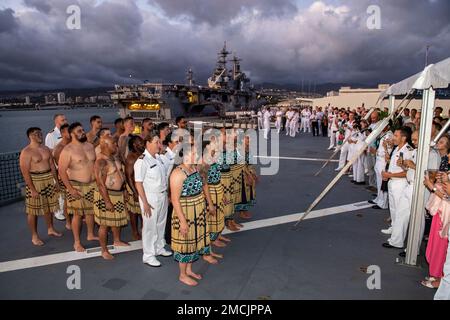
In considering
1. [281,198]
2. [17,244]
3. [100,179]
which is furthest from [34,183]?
[281,198]

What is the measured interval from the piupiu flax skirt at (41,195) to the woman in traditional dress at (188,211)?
9.05ft

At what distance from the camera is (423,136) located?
384cm

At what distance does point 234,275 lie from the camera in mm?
3938

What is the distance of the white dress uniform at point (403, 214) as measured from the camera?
4.34m

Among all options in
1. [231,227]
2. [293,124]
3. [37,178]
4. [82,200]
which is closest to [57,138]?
[37,178]

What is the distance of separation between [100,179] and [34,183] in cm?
154

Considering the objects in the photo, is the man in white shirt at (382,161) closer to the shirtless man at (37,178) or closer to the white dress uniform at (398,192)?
the white dress uniform at (398,192)

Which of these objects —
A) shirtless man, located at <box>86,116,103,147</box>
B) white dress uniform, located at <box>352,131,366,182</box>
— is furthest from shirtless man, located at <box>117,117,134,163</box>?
white dress uniform, located at <box>352,131,366,182</box>

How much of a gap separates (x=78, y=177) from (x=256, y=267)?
3129 mm

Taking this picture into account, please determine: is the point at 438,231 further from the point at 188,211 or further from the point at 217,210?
the point at 188,211

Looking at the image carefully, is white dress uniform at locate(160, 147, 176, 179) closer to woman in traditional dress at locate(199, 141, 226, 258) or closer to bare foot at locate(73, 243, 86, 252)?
woman in traditional dress at locate(199, 141, 226, 258)

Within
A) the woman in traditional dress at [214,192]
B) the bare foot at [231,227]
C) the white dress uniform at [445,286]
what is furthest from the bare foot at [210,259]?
the white dress uniform at [445,286]

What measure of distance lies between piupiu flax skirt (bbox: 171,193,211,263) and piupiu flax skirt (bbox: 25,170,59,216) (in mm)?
2757
